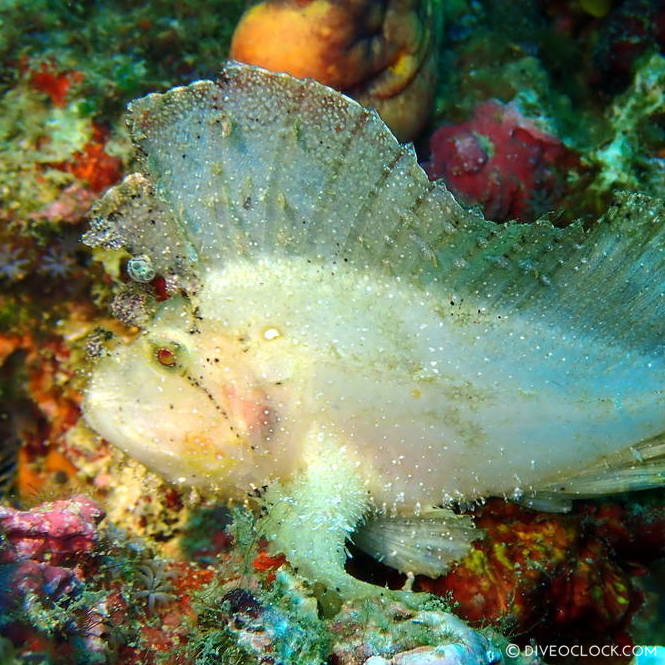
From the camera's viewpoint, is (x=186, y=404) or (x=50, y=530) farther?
(x=186, y=404)

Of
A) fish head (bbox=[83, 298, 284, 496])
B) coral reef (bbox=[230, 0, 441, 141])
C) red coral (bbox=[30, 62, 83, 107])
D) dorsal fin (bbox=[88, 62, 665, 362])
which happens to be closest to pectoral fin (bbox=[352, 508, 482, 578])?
fish head (bbox=[83, 298, 284, 496])

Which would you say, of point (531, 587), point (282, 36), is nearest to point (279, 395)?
point (531, 587)

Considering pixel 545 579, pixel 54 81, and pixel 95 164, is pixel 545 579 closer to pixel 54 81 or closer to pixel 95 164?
pixel 95 164

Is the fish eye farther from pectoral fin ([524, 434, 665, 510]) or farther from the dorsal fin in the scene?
pectoral fin ([524, 434, 665, 510])

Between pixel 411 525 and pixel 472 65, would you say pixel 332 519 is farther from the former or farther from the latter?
pixel 472 65

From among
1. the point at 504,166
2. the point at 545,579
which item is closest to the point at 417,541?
the point at 545,579

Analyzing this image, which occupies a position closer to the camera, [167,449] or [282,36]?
[167,449]

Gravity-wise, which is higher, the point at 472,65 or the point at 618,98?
the point at 618,98
